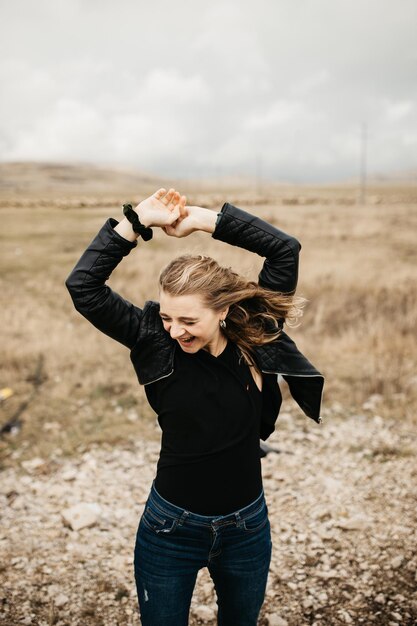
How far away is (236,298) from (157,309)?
0.38m

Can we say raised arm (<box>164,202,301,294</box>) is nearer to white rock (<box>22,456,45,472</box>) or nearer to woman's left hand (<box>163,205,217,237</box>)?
woman's left hand (<box>163,205,217,237</box>)

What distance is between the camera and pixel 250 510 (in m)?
2.07

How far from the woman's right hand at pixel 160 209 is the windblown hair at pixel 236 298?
0.19 meters

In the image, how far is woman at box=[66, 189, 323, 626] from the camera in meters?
2.00

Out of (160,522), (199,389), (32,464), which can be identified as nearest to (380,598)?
(160,522)

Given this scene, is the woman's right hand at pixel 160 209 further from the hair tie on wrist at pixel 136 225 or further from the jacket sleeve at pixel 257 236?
the jacket sleeve at pixel 257 236

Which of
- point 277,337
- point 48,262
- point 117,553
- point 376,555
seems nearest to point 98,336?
point 117,553

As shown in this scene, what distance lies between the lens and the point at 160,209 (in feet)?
7.19

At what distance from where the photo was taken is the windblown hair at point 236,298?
6.72 ft

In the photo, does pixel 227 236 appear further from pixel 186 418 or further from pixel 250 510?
pixel 250 510

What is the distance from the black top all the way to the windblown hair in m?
0.19

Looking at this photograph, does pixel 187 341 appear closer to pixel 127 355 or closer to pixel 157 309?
pixel 157 309

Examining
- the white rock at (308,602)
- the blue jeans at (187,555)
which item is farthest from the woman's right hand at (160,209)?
the white rock at (308,602)

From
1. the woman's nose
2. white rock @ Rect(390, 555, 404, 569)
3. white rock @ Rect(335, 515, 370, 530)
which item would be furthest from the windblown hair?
white rock @ Rect(335, 515, 370, 530)
